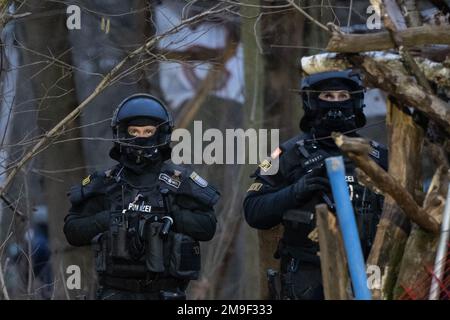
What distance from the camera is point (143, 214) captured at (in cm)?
760

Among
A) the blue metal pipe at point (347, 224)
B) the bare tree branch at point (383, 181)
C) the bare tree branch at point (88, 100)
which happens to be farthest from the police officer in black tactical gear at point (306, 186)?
the blue metal pipe at point (347, 224)

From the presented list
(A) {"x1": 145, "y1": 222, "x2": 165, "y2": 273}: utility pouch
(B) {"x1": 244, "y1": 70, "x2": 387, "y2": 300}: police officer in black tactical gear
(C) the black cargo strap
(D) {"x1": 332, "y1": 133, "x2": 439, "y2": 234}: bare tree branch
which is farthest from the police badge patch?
(D) {"x1": 332, "y1": 133, "x2": 439, "y2": 234}: bare tree branch

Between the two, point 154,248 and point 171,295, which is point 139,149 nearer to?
point 154,248

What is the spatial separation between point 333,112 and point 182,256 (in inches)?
51.1

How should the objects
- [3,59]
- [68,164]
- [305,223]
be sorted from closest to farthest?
[305,223], [3,59], [68,164]

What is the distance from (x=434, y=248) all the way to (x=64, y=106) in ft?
18.3

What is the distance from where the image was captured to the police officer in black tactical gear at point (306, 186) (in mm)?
7438

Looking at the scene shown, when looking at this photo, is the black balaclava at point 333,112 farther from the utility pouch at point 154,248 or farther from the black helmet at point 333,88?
the utility pouch at point 154,248

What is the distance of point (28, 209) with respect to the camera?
33.2 feet

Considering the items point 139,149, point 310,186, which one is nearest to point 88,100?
point 139,149

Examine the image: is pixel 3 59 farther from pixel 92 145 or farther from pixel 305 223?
pixel 92 145
